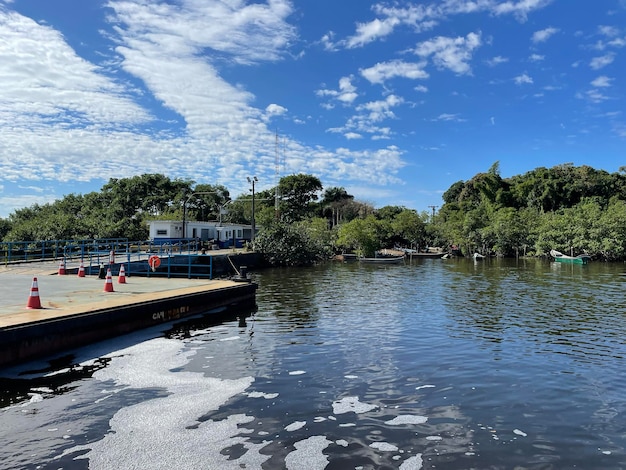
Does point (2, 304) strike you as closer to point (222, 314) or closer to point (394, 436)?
point (222, 314)

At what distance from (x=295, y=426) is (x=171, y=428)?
1.76 m

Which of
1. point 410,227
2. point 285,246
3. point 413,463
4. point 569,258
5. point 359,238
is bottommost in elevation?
point 413,463

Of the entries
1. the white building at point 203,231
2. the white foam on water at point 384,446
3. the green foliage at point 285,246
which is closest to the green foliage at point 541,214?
the green foliage at point 285,246

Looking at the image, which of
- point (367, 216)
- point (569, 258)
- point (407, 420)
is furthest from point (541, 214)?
point (407, 420)

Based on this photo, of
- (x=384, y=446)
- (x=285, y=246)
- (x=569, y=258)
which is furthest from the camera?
(x=569, y=258)

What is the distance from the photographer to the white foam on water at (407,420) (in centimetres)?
694

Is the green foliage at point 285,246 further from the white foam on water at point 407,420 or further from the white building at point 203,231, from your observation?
the white foam on water at point 407,420

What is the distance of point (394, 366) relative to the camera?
10.1m

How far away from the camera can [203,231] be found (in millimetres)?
52000

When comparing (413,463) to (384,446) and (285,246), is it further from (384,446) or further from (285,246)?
(285,246)

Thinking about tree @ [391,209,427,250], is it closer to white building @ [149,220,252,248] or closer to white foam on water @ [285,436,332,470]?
white building @ [149,220,252,248]

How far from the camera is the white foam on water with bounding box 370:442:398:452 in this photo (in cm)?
603

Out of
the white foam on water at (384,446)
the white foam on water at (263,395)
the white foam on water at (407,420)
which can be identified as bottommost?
the white foam on water at (384,446)

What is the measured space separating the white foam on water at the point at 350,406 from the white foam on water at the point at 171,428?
4.70ft
